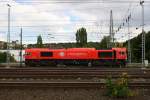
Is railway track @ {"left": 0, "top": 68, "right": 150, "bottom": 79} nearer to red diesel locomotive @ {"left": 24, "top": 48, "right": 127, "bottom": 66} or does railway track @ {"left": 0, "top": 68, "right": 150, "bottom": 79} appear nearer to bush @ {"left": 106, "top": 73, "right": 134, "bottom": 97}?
bush @ {"left": 106, "top": 73, "right": 134, "bottom": 97}

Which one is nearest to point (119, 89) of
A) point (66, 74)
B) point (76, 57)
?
point (66, 74)

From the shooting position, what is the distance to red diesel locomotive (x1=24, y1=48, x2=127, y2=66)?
182ft

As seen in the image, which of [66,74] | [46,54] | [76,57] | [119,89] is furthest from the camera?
[46,54]

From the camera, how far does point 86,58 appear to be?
5619 centimetres

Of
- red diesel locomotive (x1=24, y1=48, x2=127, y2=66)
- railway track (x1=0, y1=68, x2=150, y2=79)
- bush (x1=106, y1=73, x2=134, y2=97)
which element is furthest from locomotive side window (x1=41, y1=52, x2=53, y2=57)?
bush (x1=106, y1=73, x2=134, y2=97)

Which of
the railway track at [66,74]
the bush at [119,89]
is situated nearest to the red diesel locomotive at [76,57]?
the railway track at [66,74]

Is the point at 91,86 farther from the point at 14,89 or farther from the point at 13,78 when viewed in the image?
the point at 13,78

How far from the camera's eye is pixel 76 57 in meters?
56.7

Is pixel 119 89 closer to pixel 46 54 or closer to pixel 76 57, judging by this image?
pixel 76 57

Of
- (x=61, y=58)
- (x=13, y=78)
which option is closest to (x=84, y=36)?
(x=61, y=58)

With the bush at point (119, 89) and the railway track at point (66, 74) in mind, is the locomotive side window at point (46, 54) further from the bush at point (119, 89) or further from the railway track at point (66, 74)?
the bush at point (119, 89)

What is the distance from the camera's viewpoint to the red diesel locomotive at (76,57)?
5553cm

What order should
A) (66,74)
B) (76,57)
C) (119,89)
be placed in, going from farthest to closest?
1. (76,57)
2. (66,74)
3. (119,89)

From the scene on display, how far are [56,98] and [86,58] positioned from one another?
132 ft
